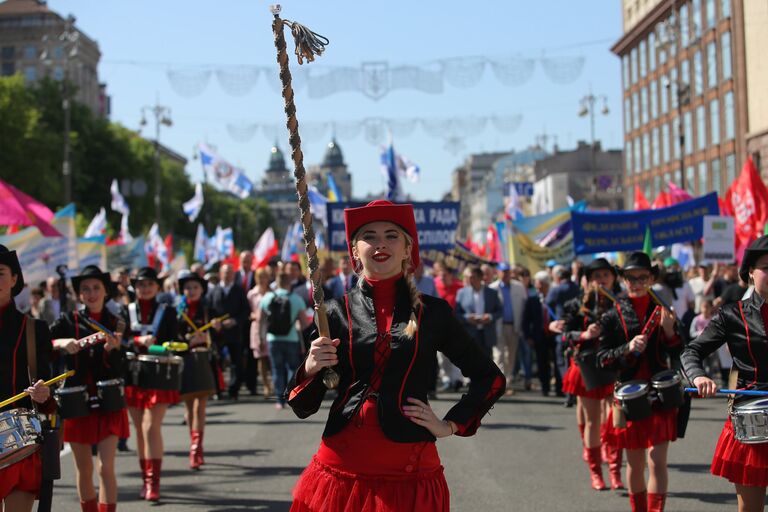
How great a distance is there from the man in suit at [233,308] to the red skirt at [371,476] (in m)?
12.3

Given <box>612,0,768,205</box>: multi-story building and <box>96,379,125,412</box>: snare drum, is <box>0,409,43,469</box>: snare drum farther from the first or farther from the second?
<box>612,0,768,205</box>: multi-story building

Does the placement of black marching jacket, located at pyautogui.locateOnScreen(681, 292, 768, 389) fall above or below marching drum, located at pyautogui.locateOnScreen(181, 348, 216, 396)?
above

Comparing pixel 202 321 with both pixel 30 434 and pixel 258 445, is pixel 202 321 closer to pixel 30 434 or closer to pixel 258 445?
pixel 258 445

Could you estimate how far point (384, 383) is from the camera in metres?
4.53

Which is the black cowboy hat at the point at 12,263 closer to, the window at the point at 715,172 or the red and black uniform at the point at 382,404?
the red and black uniform at the point at 382,404

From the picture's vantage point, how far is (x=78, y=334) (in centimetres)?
793

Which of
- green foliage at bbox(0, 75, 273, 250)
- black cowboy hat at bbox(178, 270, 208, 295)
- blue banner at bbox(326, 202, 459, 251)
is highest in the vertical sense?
green foliage at bbox(0, 75, 273, 250)

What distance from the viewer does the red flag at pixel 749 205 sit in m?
20.7

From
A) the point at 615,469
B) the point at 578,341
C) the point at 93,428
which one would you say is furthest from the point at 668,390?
the point at 93,428

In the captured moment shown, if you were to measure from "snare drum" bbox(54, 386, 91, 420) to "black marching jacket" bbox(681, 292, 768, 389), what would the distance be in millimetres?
4046

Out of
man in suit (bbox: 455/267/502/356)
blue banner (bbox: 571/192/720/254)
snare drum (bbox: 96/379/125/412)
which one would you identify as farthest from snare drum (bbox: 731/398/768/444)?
blue banner (bbox: 571/192/720/254)

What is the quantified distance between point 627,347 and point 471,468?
3208 mm

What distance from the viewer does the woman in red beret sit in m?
4.49

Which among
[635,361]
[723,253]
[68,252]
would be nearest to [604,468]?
[635,361]
